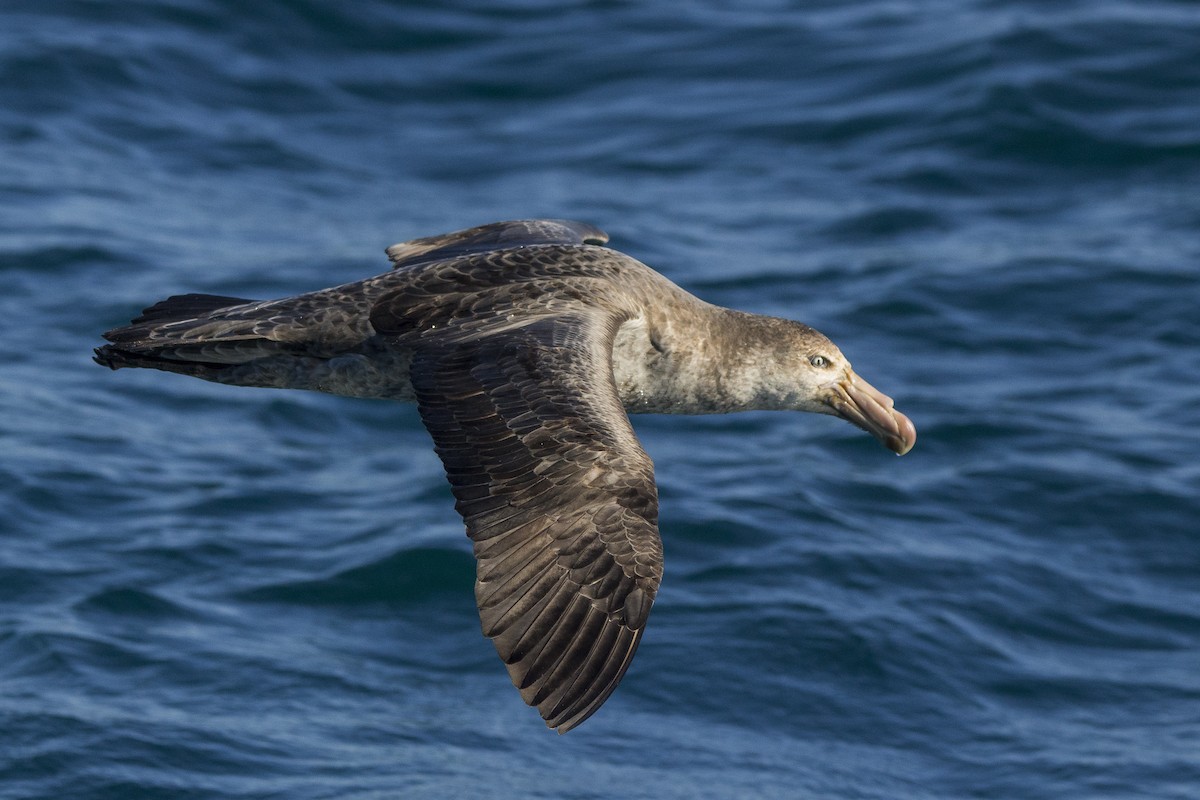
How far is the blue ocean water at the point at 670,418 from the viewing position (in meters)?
11.4

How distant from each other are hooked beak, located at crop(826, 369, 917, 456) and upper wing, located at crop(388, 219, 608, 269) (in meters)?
1.75

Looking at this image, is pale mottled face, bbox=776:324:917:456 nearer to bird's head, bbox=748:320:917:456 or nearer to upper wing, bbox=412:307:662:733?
bird's head, bbox=748:320:917:456

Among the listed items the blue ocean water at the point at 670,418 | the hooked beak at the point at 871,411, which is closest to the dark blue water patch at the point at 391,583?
the blue ocean water at the point at 670,418

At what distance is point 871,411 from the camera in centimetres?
1003

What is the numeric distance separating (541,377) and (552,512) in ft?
2.39

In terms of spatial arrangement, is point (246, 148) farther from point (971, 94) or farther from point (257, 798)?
point (257, 798)

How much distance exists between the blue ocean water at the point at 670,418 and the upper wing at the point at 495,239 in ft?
8.71

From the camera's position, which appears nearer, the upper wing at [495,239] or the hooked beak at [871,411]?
the hooked beak at [871,411]

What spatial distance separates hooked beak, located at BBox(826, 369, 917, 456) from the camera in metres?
9.95

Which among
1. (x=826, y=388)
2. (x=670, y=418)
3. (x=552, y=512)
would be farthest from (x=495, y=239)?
(x=670, y=418)

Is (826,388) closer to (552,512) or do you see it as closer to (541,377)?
(541,377)

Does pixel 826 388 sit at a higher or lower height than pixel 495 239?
lower

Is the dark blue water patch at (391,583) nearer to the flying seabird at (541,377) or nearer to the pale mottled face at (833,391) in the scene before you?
the flying seabird at (541,377)

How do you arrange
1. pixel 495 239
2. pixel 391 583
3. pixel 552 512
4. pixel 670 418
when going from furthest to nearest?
pixel 670 418 → pixel 391 583 → pixel 495 239 → pixel 552 512
